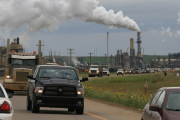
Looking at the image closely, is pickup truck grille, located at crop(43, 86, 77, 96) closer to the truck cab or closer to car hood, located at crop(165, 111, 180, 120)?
car hood, located at crop(165, 111, 180, 120)

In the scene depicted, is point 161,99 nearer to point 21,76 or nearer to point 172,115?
point 172,115

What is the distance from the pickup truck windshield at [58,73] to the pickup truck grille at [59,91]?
3.95 feet

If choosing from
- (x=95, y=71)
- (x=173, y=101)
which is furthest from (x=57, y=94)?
(x=95, y=71)

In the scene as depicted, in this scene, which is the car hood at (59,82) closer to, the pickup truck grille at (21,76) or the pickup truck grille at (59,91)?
the pickup truck grille at (59,91)

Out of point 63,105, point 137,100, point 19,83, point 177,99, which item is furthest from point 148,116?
point 19,83

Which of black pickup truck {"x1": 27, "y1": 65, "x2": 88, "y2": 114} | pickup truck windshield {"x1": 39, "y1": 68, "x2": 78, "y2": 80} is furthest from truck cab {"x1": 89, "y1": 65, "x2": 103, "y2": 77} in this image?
black pickup truck {"x1": 27, "y1": 65, "x2": 88, "y2": 114}

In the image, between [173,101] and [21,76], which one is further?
[21,76]

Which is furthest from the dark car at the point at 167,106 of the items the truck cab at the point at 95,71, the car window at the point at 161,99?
the truck cab at the point at 95,71

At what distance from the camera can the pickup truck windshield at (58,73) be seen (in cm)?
1794

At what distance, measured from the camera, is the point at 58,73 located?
1805 centimetres

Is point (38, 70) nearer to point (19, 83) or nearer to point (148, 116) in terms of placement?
point (148, 116)

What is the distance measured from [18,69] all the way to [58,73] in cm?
1211

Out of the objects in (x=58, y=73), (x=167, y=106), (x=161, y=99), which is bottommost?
(x=167, y=106)

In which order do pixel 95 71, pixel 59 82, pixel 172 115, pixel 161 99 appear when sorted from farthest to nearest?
1. pixel 95 71
2. pixel 59 82
3. pixel 161 99
4. pixel 172 115
